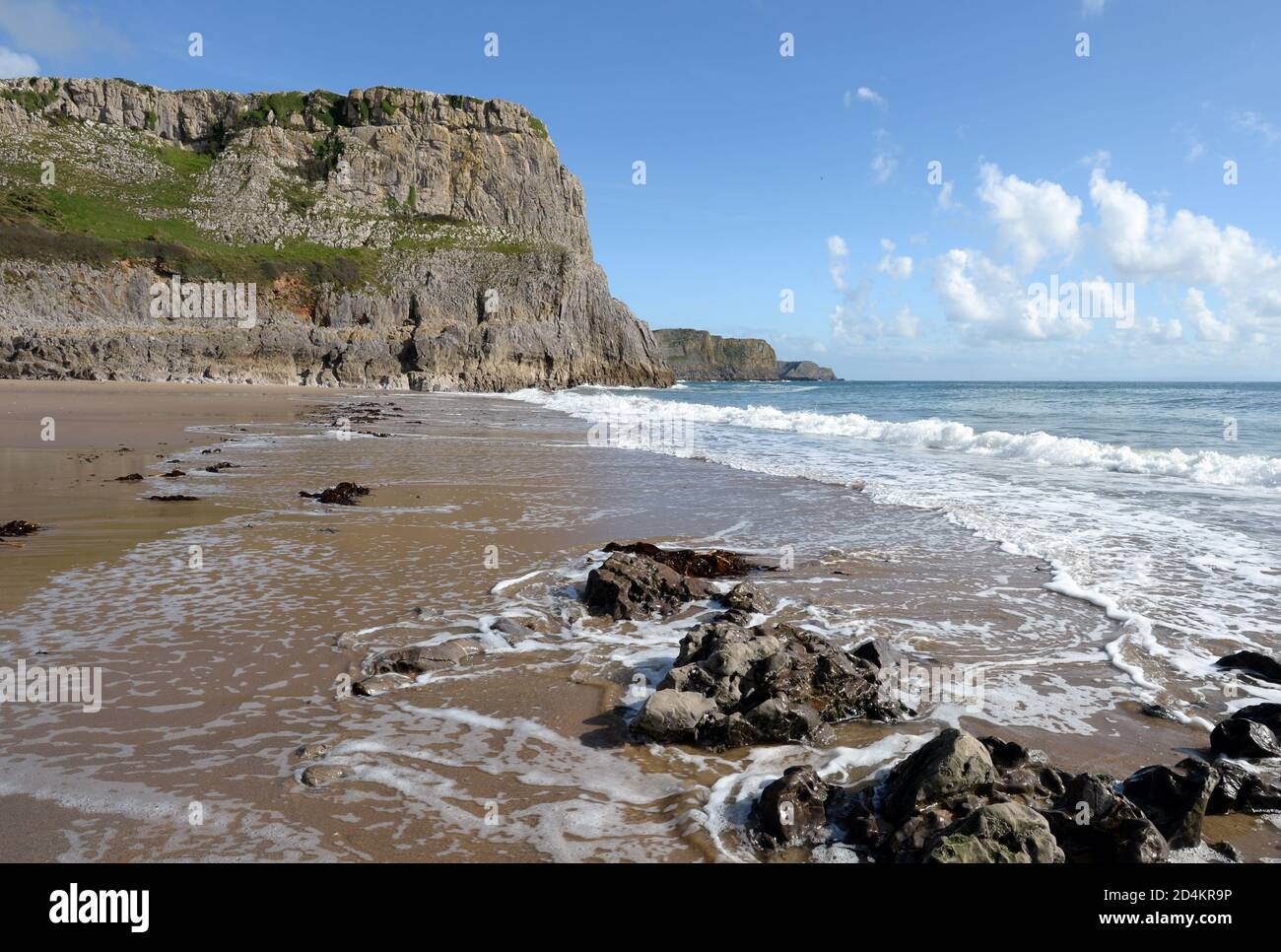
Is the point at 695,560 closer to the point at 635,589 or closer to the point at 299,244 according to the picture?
the point at 635,589

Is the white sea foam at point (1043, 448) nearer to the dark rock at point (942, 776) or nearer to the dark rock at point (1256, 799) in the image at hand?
the dark rock at point (1256, 799)

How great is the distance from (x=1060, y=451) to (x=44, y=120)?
114 m

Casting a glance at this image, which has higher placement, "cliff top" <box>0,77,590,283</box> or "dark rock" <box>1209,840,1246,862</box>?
"cliff top" <box>0,77,590,283</box>

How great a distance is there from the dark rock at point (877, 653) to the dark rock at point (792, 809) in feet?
5.58

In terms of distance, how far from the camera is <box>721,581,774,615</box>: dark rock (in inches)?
246

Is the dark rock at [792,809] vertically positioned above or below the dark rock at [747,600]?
below

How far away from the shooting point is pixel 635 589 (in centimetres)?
642

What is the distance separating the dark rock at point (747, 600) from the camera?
246 inches

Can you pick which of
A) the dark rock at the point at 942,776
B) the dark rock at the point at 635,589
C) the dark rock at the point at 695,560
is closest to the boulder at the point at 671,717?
the dark rock at the point at 942,776

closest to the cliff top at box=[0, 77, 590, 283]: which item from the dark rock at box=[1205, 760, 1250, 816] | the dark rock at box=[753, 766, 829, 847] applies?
the dark rock at box=[753, 766, 829, 847]

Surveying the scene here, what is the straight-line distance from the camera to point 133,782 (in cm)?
338

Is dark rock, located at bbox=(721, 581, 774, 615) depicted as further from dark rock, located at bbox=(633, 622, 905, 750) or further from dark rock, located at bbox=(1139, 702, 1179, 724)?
dark rock, located at bbox=(1139, 702, 1179, 724)

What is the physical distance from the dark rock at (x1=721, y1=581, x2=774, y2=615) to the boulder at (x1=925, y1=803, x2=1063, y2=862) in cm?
333

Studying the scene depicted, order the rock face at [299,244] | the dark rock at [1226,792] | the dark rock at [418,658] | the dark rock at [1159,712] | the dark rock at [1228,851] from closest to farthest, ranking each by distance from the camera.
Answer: the dark rock at [1228,851] < the dark rock at [1226,792] < the dark rock at [1159,712] < the dark rock at [418,658] < the rock face at [299,244]
